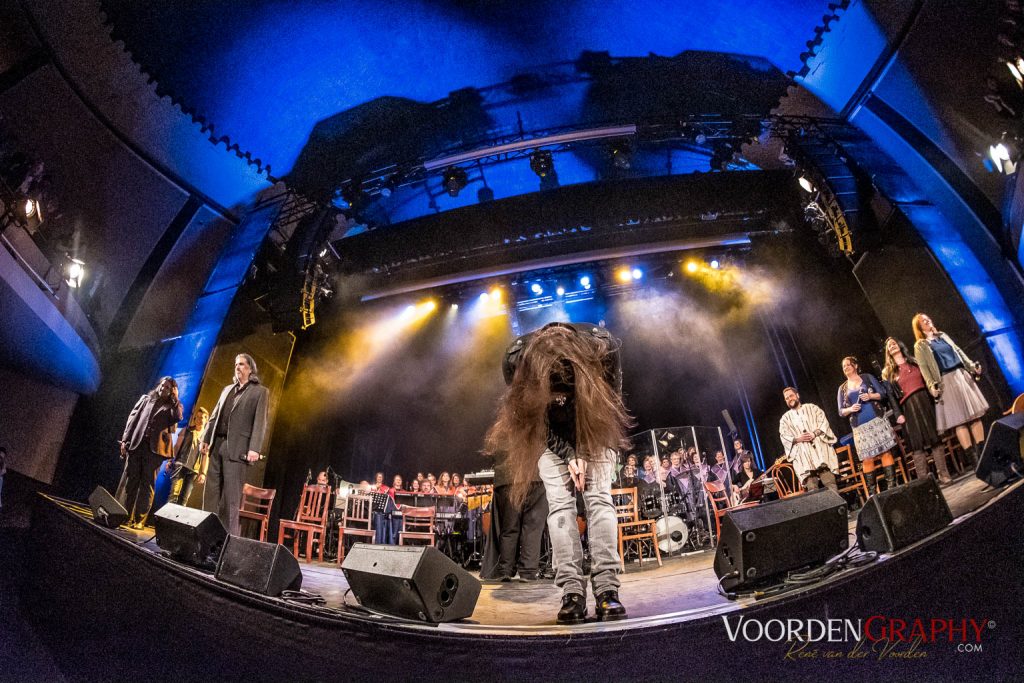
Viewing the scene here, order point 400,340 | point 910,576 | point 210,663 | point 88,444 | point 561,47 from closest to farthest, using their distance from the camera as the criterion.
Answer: point 910,576, point 210,663, point 88,444, point 561,47, point 400,340

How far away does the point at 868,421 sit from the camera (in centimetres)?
186

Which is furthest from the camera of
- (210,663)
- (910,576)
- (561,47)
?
(561,47)

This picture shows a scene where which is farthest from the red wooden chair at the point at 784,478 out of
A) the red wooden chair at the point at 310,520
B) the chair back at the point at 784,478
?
the red wooden chair at the point at 310,520

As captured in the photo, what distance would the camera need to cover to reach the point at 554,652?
1492 millimetres

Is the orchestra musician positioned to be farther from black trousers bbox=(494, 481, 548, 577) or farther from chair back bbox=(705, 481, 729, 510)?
black trousers bbox=(494, 481, 548, 577)

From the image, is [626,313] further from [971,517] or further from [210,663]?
[210,663]

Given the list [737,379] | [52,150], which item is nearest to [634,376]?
[737,379]

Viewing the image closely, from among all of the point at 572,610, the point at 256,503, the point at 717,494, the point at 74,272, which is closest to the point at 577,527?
the point at 572,610

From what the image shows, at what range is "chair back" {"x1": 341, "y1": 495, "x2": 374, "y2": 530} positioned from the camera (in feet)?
6.75

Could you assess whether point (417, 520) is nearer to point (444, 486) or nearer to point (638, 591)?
point (444, 486)

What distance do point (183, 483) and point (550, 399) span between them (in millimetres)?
1696

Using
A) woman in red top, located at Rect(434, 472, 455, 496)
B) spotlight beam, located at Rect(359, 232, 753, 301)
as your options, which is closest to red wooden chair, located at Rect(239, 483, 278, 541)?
woman in red top, located at Rect(434, 472, 455, 496)

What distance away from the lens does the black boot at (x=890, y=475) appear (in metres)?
1.66

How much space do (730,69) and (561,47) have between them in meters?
0.90
